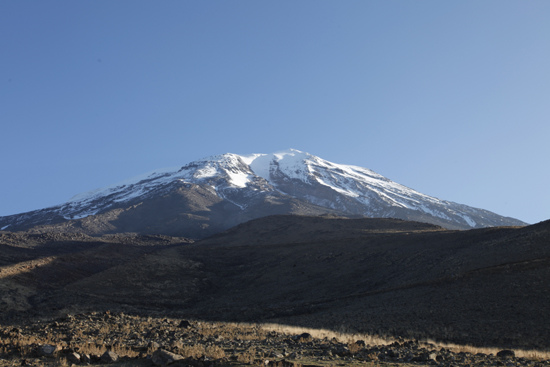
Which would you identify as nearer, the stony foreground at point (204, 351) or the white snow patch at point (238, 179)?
the stony foreground at point (204, 351)

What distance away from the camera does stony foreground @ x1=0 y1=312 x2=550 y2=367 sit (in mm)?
11023

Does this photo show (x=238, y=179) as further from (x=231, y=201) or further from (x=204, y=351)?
(x=204, y=351)

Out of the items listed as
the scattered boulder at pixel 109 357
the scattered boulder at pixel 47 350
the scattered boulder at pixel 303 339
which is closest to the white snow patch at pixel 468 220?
the scattered boulder at pixel 303 339

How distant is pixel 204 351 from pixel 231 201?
124 m

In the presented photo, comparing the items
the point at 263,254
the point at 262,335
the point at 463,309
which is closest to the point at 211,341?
the point at 262,335

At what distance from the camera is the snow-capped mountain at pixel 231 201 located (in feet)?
379

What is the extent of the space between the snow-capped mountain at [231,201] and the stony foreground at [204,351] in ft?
275

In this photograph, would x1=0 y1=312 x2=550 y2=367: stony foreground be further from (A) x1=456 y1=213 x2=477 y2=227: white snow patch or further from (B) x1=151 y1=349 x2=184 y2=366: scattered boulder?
(A) x1=456 y1=213 x2=477 y2=227: white snow patch

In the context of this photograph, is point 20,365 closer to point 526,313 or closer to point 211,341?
point 211,341

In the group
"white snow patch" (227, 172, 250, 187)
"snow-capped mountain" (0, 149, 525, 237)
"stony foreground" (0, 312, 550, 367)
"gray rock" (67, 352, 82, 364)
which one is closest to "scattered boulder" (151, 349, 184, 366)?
"stony foreground" (0, 312, 550, 367)

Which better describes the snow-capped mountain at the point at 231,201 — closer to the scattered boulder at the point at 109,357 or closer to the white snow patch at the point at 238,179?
the white snow patch at the point at 238,179

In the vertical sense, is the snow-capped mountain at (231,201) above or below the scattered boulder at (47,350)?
above

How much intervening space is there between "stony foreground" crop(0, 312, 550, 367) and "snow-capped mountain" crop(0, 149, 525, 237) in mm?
83674

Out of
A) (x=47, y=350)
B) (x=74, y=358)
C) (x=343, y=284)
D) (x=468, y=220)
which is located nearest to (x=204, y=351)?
(x=74, y=358)
